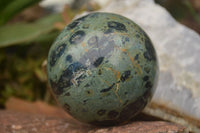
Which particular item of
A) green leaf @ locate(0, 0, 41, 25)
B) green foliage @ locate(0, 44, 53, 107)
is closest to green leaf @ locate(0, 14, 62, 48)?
green leaf @ locate(0, 0, 41, 25)

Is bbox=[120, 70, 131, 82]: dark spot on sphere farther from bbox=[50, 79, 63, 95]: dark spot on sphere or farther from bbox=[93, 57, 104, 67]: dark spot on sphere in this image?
bbox=[50, 79, 63, 95]: dark spot on sphere

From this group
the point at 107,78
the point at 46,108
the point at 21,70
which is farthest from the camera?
the point at 21,70

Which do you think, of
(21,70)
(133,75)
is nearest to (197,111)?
(133,75)

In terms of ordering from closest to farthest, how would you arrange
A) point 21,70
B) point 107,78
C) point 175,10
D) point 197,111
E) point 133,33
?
point 107,78 < point 133,33 < point 197,111 < point 21,70 < point 175,10

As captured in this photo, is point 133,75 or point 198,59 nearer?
point 133,75

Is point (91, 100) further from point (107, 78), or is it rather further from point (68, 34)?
point (68, 34)

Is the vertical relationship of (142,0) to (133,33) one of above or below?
above
